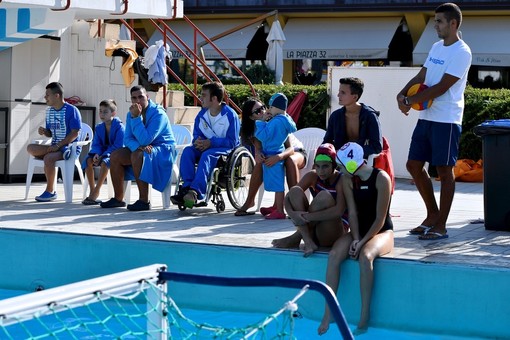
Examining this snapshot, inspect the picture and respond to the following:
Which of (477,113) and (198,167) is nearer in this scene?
(198,167)

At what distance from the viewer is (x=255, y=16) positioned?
94.1 feet

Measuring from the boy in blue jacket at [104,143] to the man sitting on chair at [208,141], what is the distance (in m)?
1.13

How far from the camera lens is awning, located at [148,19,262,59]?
27.5 metres

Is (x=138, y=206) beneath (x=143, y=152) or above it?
beneath

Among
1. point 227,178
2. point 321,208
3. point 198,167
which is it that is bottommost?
point 321,208

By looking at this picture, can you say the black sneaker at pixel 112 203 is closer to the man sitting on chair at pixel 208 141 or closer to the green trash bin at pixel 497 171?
the man sitting on chair at pixel 208 141

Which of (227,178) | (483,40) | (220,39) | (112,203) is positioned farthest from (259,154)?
(220,39)

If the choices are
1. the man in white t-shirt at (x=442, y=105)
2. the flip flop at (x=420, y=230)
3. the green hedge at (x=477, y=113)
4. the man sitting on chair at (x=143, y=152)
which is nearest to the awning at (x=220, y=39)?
the green hedge at (x=477, y=113)

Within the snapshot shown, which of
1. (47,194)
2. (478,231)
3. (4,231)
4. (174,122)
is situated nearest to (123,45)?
(174,122)

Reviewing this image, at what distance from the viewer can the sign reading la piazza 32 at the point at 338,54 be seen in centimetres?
2634

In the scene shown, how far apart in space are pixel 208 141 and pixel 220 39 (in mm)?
18451

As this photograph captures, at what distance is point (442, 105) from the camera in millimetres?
8156

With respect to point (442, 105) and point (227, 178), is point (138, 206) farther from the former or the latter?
point (442, 105)

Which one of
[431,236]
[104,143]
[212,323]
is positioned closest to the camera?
[212,323]
